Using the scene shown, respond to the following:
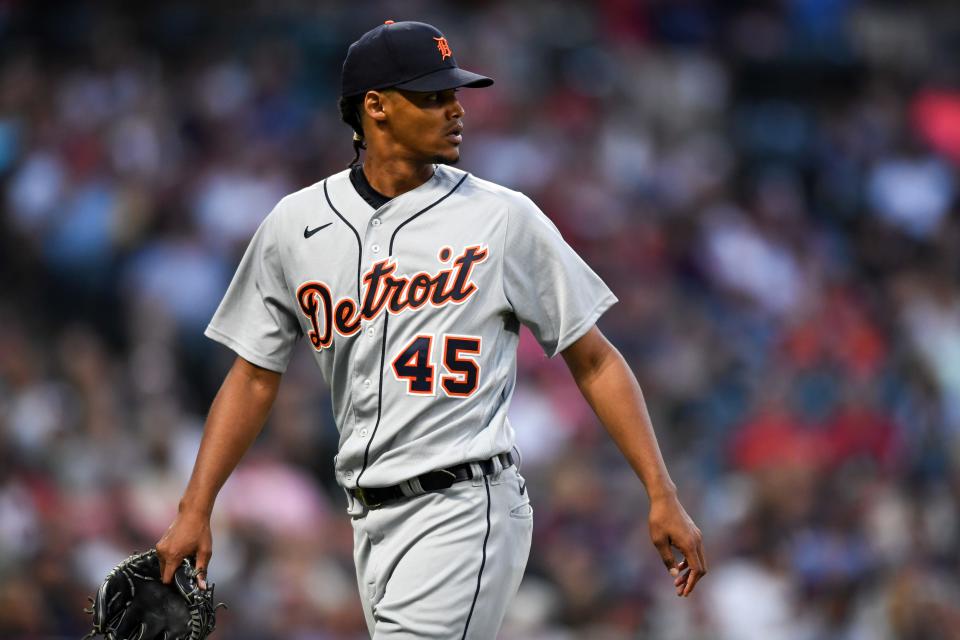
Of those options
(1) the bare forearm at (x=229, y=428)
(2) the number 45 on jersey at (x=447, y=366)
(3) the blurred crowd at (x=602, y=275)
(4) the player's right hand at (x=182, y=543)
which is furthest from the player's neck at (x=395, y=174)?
(3) the blurred crowd at (x=602, y=275)

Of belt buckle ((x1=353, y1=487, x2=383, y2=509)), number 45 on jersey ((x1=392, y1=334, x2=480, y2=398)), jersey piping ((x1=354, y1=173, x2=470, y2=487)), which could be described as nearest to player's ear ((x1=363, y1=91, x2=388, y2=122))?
jersey piping ((x1=354, y1=173, x2=470, y2=487))

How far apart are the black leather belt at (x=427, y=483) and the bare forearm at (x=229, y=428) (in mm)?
329

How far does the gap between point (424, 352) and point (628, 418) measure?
503 mm

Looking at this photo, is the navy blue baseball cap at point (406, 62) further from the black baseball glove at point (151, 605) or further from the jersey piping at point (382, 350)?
the black baseball glove at point (151, 605)

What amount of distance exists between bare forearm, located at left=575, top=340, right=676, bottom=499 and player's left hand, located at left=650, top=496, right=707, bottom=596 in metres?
0.04

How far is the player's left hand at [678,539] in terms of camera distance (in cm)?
341

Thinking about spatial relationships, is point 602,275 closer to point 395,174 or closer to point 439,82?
point 395,174

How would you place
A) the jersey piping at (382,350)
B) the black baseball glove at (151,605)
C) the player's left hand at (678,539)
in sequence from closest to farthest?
the player's left hand at (678,539), the jersey piping at (382,350), the black baseball glove at (151,605)

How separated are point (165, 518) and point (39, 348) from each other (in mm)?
1381

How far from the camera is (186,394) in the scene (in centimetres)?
775

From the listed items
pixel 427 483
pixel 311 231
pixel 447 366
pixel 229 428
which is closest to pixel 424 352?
pixel 447 366

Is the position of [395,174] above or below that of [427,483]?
above

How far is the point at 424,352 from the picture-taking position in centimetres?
349

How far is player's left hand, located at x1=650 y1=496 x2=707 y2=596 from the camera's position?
3406 mm
